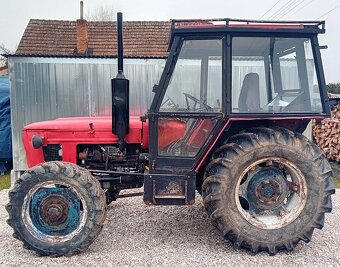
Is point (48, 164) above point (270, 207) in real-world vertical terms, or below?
above

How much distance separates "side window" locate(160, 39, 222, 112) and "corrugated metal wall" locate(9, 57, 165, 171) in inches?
158

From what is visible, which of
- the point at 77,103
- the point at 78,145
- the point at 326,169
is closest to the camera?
the point at 326,169

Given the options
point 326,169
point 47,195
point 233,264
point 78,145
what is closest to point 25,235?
point 47,195

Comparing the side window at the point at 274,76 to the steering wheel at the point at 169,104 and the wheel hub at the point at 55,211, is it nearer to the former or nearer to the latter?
the steering wheel at the point at 169,104

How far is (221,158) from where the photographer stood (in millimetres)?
3582

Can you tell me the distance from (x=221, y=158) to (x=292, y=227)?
100 cm

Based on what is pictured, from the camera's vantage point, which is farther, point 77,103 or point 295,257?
point 77,103

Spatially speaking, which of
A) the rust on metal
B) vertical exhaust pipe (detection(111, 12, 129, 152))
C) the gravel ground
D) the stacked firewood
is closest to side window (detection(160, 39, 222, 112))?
vertical exhaust pipe (detection(111, 12, 129, 152))

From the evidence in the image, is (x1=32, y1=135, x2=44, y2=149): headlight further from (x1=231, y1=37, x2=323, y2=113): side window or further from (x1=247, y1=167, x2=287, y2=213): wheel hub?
(x1=247, y1=167, x2=287, y2=213): wheel hub

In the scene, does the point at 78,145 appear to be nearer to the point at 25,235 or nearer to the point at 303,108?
the point at 25,235

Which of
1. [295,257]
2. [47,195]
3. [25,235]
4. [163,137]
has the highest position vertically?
[163,137]

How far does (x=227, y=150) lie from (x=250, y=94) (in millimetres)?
627

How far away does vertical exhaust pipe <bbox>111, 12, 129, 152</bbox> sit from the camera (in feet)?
12.3

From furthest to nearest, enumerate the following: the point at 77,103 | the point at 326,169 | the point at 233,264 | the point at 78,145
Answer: the point at 77,103, the point at 78,145, the point at 326,169, the point at 233,264
